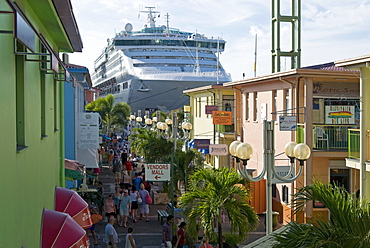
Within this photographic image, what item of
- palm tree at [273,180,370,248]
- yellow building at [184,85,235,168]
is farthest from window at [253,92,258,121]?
palm tree at [273,180,370,248]

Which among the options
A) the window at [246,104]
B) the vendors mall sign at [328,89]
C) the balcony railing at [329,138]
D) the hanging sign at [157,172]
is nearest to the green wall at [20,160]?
the hanging sign at [157,172]

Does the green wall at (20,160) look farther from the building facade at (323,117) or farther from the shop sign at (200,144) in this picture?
the shop sign at (200,144)

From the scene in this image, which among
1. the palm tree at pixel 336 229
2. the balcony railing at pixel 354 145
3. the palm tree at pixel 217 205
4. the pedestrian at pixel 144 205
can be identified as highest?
the balcony railing at pixel 354 145

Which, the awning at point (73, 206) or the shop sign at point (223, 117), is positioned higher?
the shop sign at point (223, 117)

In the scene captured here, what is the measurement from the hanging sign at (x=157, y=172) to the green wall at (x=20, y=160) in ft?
26.6

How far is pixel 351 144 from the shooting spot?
1528 cm

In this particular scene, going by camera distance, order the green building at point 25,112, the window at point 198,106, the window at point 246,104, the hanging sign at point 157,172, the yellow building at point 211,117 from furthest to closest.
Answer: the window at point 198,106 → the yellow building at point 211,117 → the window at point 246,104 → the hanging sign at point 157,172 → the green building at point 25,112

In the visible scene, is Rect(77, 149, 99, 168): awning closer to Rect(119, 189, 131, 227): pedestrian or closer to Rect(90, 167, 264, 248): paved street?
Rect(90, 167, 264, 248): paved street

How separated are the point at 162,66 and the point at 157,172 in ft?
166

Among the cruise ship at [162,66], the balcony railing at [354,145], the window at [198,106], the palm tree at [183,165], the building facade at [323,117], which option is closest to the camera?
the balcony railing at [354,145]

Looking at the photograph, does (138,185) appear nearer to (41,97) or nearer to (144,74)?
(41,97)

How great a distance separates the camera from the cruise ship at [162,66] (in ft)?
204

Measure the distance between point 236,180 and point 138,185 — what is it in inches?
350

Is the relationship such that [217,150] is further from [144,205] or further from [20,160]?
[20,160]
